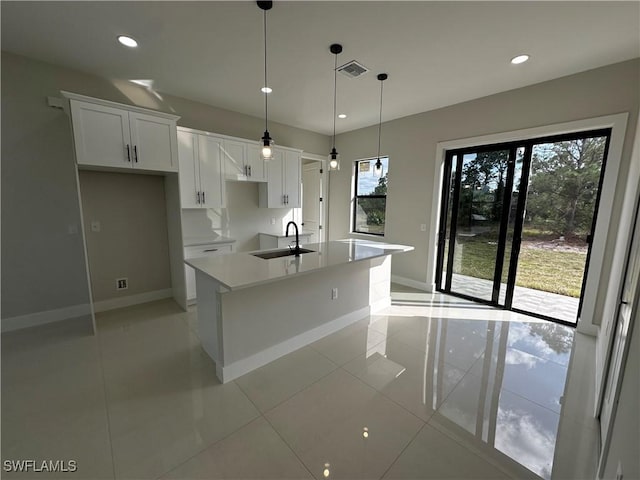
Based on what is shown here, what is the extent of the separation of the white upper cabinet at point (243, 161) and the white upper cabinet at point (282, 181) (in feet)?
0.56

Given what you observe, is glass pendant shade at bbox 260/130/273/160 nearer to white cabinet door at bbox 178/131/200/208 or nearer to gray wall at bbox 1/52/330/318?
white cabinet door at bbox 178/131/200/208

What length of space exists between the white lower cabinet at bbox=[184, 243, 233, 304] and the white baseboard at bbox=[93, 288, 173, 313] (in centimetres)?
66

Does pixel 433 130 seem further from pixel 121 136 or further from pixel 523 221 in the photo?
pixel 121 136

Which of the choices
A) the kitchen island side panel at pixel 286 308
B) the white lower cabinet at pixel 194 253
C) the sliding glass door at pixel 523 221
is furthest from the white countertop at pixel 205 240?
the sliding glass door at pixel 523 221

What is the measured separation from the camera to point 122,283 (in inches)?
139

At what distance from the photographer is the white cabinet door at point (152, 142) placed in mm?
2941

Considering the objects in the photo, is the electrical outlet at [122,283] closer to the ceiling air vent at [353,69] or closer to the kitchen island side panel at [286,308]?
the kitchen island side panel at [286,308]

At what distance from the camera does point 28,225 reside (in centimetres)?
286

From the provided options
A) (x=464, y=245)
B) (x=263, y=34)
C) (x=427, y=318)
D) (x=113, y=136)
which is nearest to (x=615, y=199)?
(x=464, y=245)

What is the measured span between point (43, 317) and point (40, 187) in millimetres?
1489

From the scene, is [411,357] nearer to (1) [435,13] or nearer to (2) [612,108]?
(1) [435,13]

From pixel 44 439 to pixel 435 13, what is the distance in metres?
3.89

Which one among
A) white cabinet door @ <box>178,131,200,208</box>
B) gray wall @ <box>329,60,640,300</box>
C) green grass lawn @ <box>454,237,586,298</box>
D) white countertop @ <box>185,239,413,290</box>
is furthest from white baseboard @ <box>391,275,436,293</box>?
white cabinet door @ <box>178,131,200,208</box>

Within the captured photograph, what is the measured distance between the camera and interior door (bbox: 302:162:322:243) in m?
5.71
